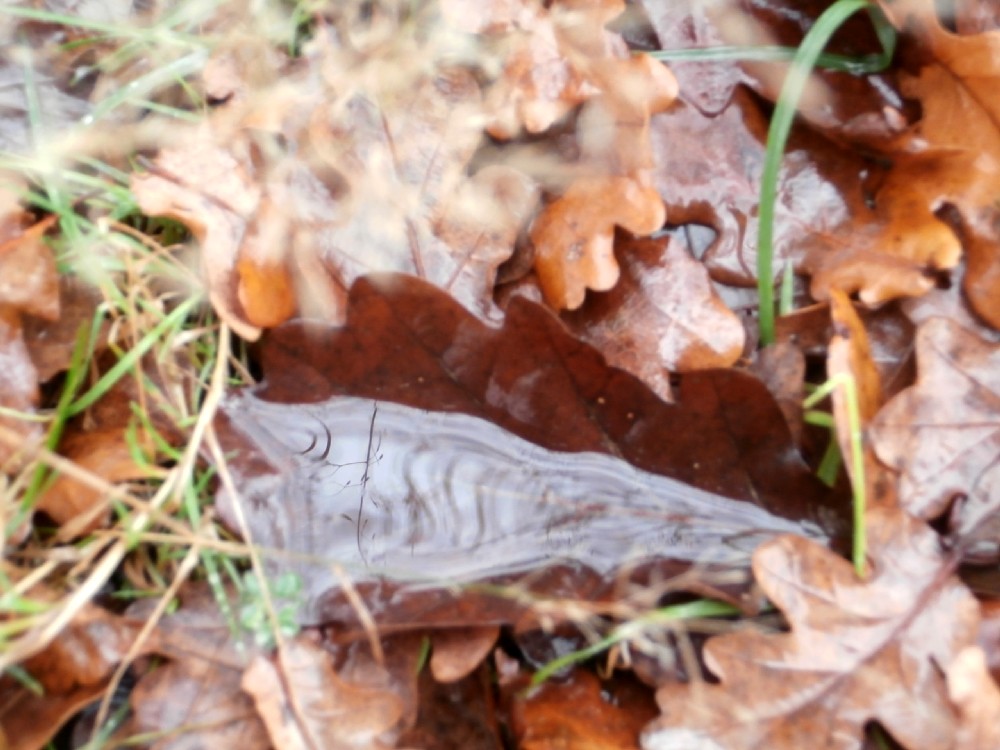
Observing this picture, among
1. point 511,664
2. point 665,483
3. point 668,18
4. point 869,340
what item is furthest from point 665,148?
point 511,664

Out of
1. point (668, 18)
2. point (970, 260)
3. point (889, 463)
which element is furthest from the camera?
point (668, 18)

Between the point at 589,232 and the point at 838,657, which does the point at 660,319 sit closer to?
the point at 589,232

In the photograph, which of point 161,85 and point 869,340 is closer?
point 869,340

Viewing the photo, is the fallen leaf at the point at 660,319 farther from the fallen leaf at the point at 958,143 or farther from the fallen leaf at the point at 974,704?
the fallen leaf at the point at 974,704

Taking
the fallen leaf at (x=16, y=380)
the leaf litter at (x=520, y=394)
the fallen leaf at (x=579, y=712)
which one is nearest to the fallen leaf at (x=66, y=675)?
the leaf litter at (x=520, y=394)

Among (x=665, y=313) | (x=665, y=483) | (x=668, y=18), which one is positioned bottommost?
(x=665, y=483)

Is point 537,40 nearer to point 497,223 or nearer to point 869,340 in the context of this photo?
point 497,223

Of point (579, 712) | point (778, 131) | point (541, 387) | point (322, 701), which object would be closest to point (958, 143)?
point (778, 131)
